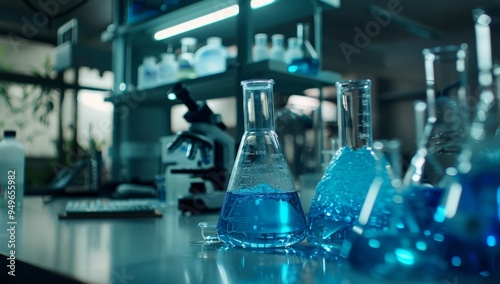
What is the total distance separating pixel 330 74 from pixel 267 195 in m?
1.01

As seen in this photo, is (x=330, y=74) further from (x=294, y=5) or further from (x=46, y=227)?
(x=46, y=227)

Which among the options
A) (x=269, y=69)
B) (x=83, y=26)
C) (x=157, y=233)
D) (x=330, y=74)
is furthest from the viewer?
(x=83, y=26)

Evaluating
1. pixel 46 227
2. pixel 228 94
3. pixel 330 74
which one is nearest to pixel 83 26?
pixel 228 94

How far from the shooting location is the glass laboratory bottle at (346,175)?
1.88 ft

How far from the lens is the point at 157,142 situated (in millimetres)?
2172

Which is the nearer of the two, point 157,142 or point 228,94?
point 228,94

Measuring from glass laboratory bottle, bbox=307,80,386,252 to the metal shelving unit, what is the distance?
0.69 meters

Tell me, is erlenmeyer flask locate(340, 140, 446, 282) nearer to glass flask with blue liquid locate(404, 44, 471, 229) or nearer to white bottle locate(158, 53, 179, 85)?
glass flask with blue liquid locate(404, 44, 471, 229)

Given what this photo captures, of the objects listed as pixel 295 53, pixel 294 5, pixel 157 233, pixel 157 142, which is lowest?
pixel 157 233

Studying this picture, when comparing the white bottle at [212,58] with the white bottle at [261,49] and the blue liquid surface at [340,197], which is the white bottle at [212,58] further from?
the blue liquid surface at [340,197]
